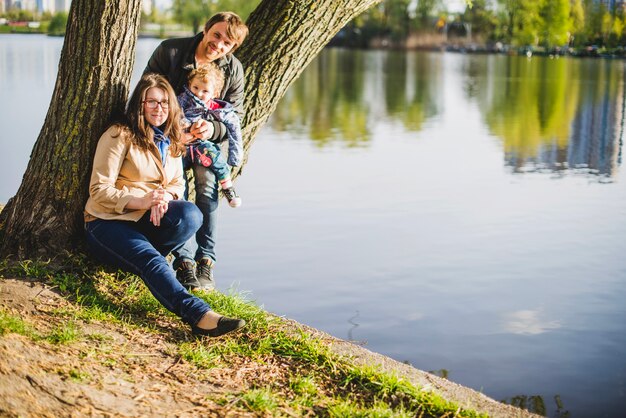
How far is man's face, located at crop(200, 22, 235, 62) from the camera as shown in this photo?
199 inches

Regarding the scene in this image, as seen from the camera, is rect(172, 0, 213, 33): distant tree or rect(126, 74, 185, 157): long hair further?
rect(172, 0, 213, 33): distant tree

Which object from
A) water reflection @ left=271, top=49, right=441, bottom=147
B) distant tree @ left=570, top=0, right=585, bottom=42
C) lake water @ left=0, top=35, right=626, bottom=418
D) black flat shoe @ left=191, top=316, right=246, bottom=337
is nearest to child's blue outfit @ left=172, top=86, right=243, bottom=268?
black flat shoe @ left=191, top=316, right=246, bottom=337

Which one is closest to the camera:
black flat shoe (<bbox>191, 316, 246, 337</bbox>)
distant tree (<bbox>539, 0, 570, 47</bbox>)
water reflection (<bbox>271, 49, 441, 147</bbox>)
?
black flat shoe (<bbox>191, 316, 246, 337</bbox>)

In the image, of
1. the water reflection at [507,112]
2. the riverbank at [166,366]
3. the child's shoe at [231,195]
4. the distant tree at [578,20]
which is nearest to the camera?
the riverbank at [166,366]

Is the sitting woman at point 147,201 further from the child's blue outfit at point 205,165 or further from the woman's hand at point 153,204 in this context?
the child's blue outfit at point 205,165

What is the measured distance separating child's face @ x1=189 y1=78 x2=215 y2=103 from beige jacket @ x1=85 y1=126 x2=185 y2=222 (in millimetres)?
466

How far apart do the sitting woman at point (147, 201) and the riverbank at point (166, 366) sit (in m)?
0.24

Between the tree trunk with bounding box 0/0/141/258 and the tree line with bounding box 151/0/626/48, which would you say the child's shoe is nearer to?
the tree trunk with bounding box 0/0/141/258

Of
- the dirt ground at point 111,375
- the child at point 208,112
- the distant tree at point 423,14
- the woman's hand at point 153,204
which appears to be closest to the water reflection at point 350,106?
the child at point 208,112

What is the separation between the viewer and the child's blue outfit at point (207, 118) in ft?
17.2

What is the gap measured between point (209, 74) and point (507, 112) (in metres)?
19.7

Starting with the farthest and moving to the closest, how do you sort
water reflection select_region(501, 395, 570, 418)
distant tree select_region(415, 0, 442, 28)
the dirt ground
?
distant tree select_region(415, 0, 442, 28) → water reflection select_region(501, 395, 570, 418) → the dirt ground

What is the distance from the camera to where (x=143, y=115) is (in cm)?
494

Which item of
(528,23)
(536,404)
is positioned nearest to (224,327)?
(536,404)
